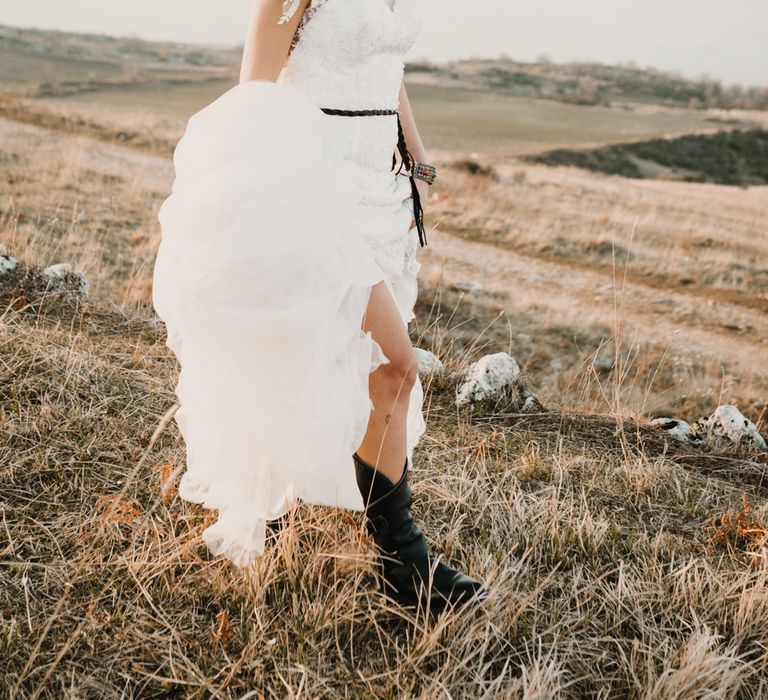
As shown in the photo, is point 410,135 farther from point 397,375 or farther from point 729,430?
point 729,430

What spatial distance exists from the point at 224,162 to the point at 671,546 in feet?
6.71

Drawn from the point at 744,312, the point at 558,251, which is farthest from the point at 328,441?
the point at 558,251

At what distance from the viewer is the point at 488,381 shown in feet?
11.5

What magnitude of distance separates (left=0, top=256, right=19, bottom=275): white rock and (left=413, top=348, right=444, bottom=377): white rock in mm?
2693

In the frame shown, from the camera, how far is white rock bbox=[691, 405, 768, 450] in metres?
3.45

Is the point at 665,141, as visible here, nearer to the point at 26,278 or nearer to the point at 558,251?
the point at 558,251

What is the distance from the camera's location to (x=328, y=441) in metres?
1.67

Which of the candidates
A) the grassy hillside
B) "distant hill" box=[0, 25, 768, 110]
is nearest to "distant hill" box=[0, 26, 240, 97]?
"distant hill" box=[0, 25, 768, 110]

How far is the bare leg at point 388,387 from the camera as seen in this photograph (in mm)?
1780

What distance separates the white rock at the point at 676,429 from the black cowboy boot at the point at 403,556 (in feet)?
6.74

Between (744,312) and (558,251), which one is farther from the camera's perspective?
(558,251)

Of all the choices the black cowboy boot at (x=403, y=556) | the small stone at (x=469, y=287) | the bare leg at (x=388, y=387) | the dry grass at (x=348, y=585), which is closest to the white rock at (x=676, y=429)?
the dry grass at (x=348, y=585)

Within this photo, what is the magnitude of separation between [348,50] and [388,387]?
0.97 metres

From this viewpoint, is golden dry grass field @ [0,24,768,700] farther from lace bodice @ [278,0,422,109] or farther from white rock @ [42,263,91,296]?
lace bodice @ [278,0,422,109]
